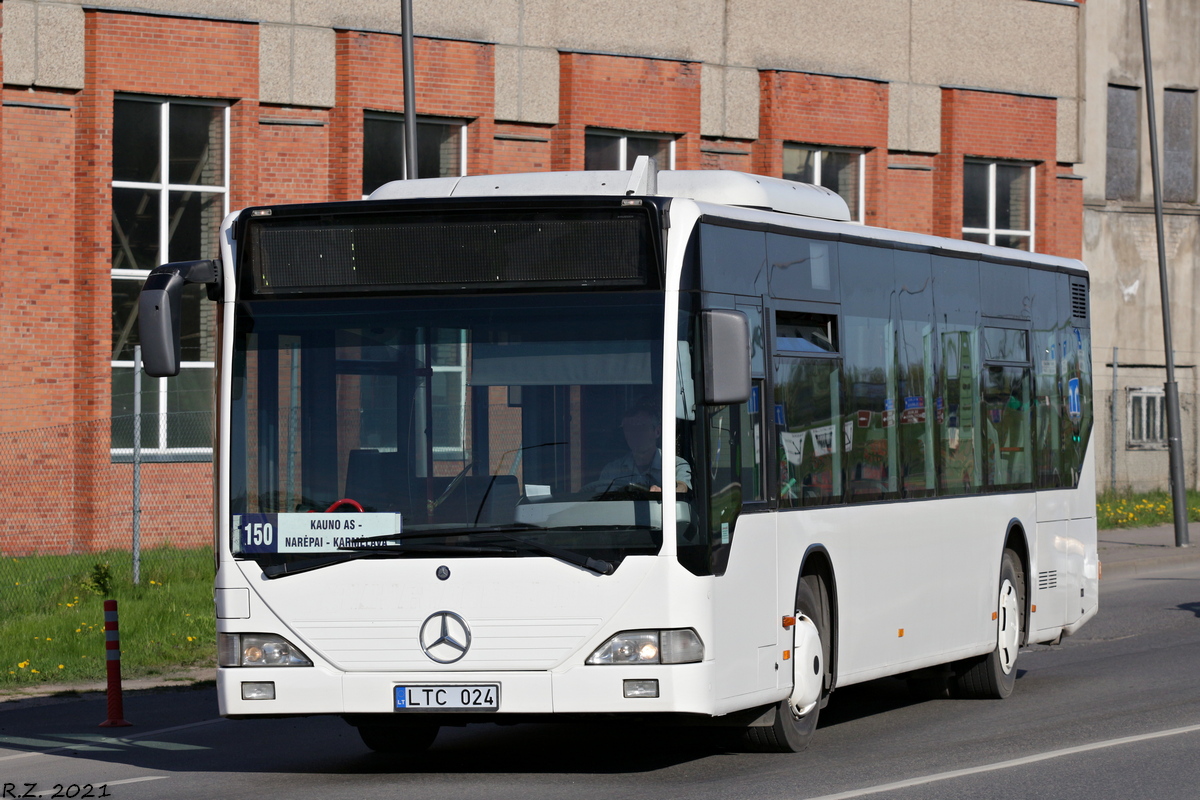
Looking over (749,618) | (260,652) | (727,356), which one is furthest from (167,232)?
(727,356)

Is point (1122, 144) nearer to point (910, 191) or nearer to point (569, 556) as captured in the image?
point (910, 191)

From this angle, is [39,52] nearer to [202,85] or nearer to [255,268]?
[202,85]

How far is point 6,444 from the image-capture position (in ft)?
77.7

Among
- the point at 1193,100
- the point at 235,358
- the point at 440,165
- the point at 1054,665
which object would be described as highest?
the point at 1193,100

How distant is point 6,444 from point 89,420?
118 centimetres

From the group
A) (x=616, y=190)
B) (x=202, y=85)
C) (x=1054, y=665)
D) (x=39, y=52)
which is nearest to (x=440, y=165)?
(x=202, y=85)

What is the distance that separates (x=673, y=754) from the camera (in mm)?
10477

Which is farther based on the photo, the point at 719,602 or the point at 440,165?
the point at 440,165

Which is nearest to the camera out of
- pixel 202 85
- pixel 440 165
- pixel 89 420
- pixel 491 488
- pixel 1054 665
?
pixel 491 488

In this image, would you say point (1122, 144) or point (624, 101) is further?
point (1122, 144)

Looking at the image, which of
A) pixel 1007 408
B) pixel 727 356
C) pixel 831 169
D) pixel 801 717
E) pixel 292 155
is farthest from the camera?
pixel 831 169

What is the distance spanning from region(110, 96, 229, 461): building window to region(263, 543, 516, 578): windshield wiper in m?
15.8

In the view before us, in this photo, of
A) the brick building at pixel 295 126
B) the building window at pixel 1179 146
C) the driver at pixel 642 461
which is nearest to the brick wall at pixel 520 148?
the brick building at pixel 295 126

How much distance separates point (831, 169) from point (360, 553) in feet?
77.6
